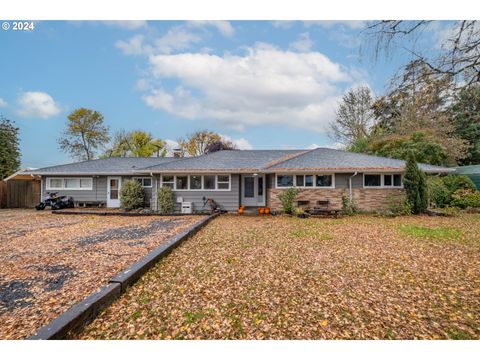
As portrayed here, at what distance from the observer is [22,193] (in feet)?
54.3

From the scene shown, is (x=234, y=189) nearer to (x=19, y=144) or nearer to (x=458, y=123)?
(x=458, y=123)

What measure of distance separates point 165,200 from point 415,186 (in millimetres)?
12427

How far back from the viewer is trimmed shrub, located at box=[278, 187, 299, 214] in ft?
38.7

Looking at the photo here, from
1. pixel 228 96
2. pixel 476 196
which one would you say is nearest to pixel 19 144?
pixel 228 96

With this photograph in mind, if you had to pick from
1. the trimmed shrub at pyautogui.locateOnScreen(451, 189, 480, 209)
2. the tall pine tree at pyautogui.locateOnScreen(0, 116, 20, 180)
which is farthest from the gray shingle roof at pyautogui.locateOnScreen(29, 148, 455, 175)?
the tall pine tree at pyautogui.locateOnScreen(0, 116, 20, 180)

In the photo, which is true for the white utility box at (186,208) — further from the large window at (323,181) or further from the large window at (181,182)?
the large window at (323,181)

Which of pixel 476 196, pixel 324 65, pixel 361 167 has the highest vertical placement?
pixel 324 65

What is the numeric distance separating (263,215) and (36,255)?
8843 mm

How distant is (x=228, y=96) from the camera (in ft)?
44.5

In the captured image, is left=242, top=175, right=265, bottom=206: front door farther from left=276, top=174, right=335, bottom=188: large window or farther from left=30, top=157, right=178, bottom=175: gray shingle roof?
left=30, top=157, right=178, bottom=175: gray shingle roof

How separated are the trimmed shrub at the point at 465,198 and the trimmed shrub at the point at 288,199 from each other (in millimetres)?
9169

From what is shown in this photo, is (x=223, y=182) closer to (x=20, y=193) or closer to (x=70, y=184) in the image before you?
(x=70, y=184)

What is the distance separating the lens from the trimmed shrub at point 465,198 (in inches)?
492

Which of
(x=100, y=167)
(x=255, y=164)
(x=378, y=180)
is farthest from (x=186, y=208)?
(x=378, y=180)
